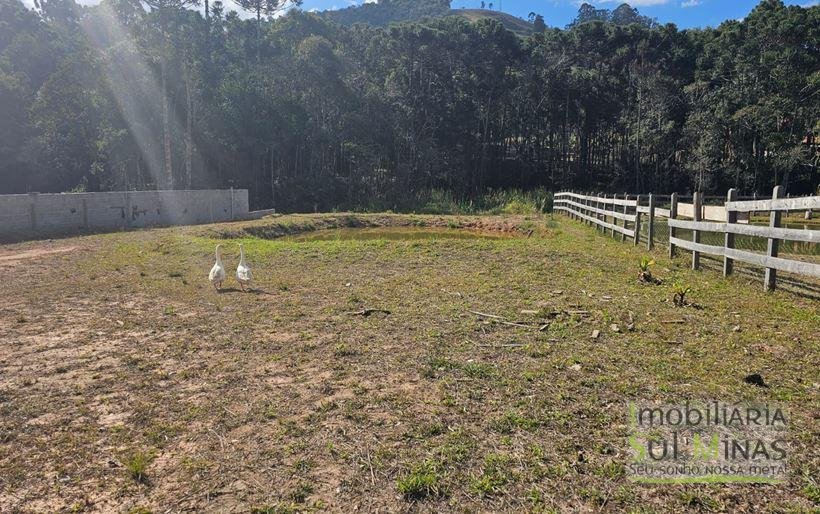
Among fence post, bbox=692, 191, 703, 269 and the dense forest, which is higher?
the dense forest

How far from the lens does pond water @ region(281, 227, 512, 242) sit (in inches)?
740

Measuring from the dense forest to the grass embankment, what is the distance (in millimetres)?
25757

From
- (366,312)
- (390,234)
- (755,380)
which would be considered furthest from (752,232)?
(390,234)

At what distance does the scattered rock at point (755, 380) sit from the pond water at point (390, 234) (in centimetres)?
1453

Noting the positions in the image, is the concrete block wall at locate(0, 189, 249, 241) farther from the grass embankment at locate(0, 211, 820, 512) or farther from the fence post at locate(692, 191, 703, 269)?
the fence post at locate(692, 191, 703, 269)

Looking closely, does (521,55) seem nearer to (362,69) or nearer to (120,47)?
(362,69)

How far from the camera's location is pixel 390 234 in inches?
795

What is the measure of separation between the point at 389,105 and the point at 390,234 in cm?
2452

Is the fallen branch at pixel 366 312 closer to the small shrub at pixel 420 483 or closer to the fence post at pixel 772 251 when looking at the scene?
the small shrub at pixel 420 483

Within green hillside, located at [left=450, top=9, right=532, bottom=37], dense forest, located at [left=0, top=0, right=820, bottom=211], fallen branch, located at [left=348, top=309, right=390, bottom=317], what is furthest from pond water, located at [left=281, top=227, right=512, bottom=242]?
green hillside, located at [left=450, top=9, right=532, bottom=37]

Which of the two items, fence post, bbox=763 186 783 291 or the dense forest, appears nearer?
fence post, bbox=763 186 783 291

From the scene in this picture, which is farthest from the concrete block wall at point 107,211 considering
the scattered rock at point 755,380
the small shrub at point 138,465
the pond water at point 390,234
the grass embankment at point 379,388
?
the scattered rock at point 755,380

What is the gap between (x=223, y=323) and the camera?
20.6ft

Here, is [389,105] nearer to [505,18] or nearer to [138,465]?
[138,465]
